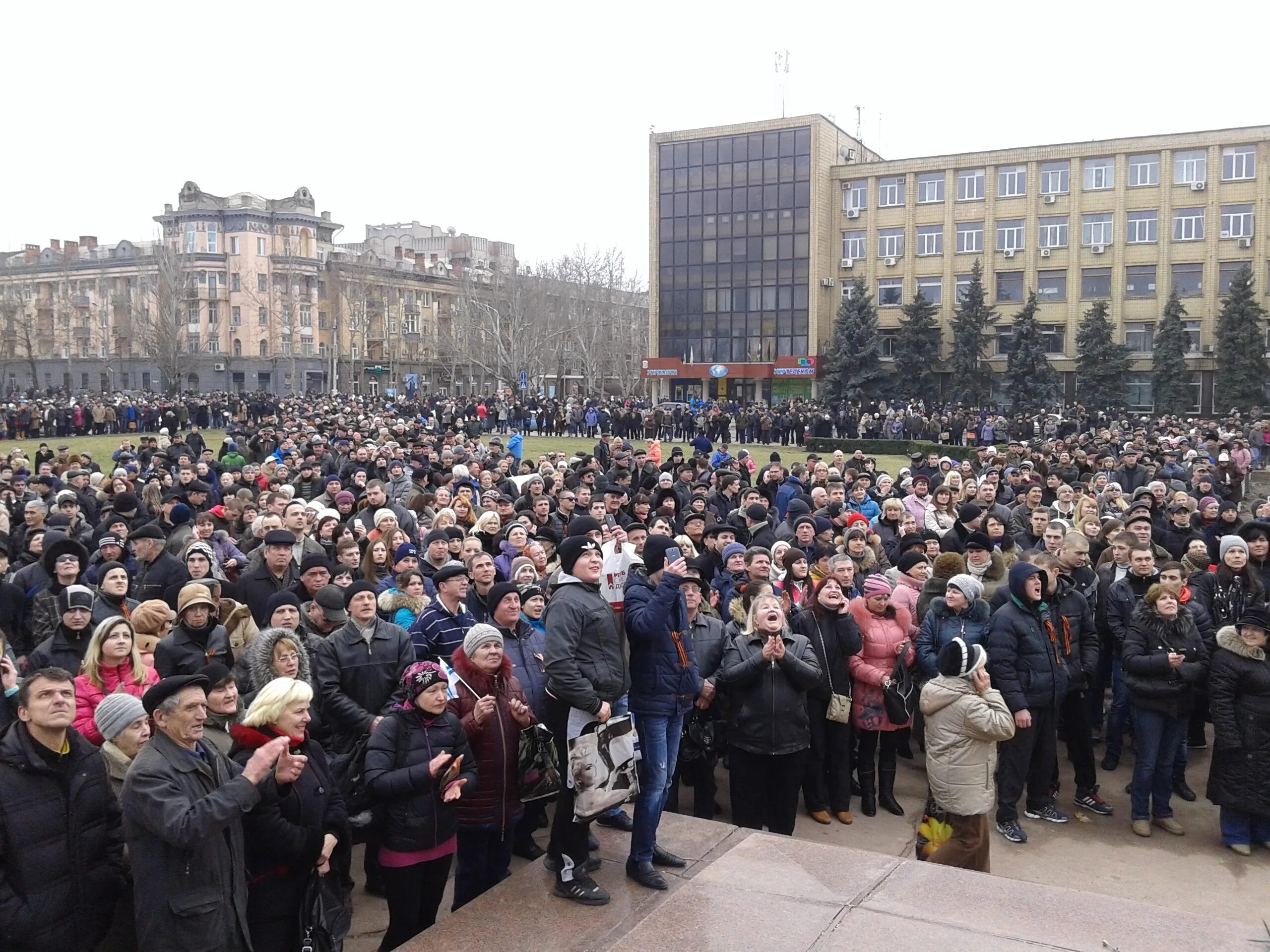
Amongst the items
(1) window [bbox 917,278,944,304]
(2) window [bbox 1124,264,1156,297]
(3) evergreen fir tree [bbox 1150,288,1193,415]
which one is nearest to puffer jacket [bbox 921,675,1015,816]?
(3) evergreen fir tree [bbox 1150,288,1193,415]

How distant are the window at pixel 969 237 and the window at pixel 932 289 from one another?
6.28 feet

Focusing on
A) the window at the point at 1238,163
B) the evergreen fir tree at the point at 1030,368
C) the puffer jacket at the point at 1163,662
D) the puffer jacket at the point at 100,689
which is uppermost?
the window at the point at 1238,163

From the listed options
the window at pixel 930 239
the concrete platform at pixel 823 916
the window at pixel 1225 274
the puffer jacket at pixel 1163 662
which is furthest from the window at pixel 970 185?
the concrete platform at pixel 823 916

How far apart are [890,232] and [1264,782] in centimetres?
5238

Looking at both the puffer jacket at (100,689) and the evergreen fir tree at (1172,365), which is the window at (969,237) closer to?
the evergreen fir tree at (1172,365)

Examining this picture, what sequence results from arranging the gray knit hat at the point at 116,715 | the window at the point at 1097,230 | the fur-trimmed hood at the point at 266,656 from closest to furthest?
1. the gray knit hat at the point at 116,715
2. the fur-trimmed hood at the point at 266,656
3. the window at the point at 1097,230

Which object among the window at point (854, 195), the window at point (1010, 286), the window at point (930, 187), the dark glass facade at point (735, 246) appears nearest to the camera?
the window at point (1010, 286)

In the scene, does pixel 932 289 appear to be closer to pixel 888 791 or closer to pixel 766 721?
pixel 888 791

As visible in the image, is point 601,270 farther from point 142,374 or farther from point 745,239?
point 142,374

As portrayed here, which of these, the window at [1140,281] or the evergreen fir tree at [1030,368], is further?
the window at [1140,281]

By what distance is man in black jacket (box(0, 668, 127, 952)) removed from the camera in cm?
374

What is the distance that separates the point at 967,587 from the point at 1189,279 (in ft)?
162

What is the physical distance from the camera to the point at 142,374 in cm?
7938

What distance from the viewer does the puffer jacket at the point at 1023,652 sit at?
652 centimetres
